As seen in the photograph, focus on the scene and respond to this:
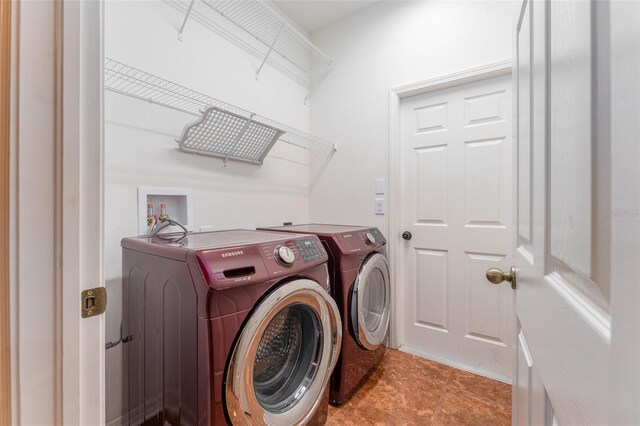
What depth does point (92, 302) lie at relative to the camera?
58 centimetres

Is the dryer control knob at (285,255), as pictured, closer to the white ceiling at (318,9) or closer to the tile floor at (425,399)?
the tile floor at (425,399)

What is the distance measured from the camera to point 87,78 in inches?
22.6

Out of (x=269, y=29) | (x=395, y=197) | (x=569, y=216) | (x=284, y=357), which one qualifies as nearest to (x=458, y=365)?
(x=395, y=197)

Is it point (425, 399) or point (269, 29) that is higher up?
point (269, 29)

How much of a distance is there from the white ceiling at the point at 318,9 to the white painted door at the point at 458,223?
34.5 inches

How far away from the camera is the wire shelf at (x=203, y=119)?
1.34 metres

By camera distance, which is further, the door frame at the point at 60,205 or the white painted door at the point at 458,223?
the white painted door at the point at 458,223

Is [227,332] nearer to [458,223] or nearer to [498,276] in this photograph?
[498,276]

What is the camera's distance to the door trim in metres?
0.50

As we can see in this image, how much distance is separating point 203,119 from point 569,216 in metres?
1.49

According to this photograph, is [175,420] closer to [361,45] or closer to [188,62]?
[188,62]

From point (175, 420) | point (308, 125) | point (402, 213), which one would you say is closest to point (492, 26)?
point (402, 213)

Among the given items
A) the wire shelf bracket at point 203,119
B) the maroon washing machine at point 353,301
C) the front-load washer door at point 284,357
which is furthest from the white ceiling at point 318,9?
the front-load washer door at point 284,357

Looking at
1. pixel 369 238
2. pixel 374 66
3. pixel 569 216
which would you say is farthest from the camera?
pixel 374 66
